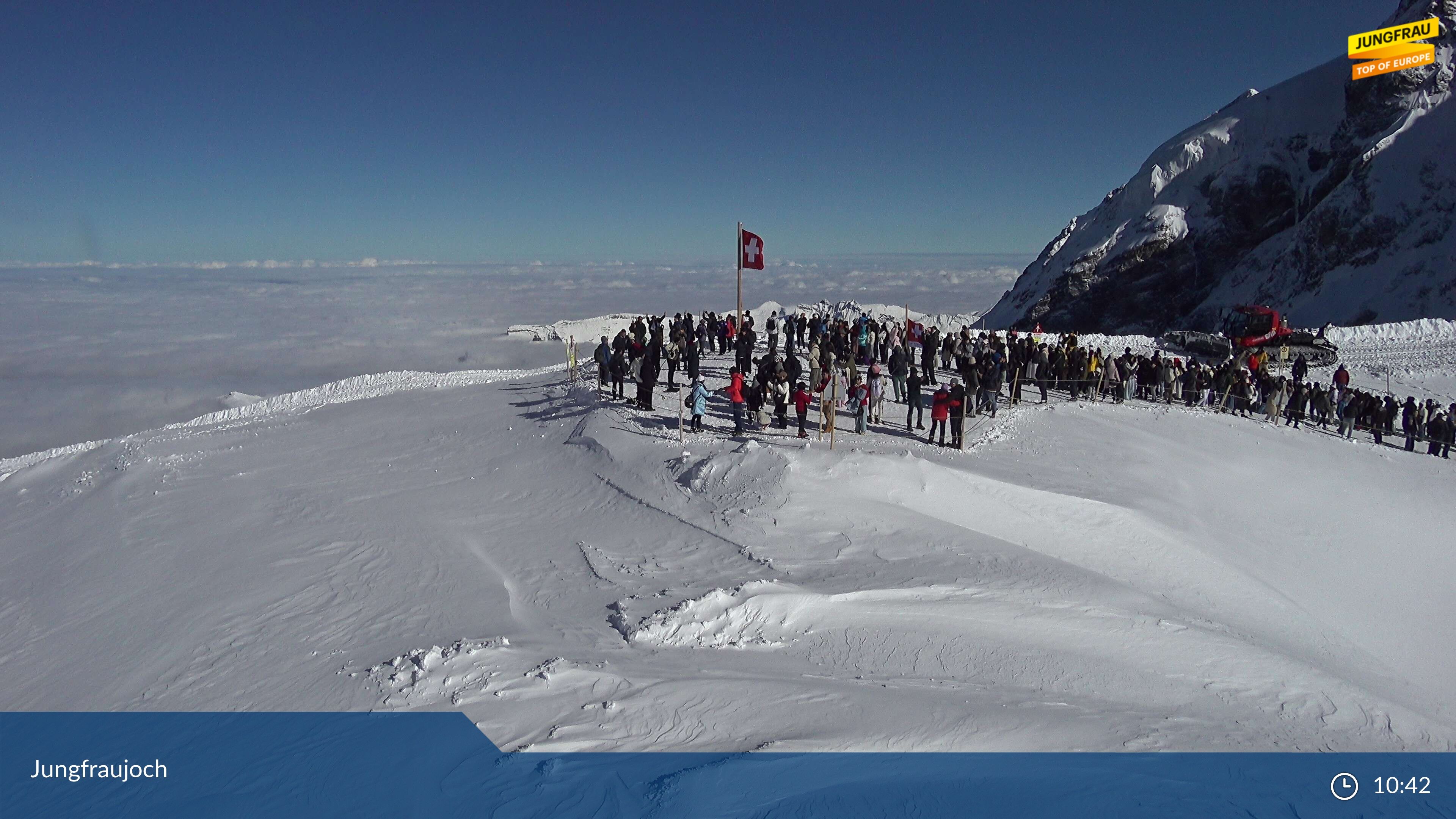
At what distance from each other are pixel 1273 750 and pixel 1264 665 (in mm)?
2386

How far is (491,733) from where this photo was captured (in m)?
7.01

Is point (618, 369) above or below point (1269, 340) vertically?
below

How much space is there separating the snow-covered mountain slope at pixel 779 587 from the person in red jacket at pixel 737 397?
61 centimetres

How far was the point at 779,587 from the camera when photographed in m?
10.3

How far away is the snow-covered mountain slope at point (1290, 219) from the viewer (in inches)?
1822

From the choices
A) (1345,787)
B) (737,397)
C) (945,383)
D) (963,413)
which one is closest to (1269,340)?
(945,383)

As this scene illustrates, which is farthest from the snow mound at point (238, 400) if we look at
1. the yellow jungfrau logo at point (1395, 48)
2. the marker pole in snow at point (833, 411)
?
the yellow jungfrau logo at point (1395, 48)

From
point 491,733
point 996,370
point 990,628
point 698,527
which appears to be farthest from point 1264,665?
point 996,370

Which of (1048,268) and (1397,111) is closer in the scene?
(1397,111)

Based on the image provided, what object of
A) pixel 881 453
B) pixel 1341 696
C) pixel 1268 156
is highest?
pixel 1268 156

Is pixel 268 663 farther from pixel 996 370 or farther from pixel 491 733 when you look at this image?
pixel 996 370

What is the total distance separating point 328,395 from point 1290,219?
207 feet

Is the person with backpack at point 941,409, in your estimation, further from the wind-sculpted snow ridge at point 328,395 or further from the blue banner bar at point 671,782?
the wind-sculpted snow ridge at point 328,395

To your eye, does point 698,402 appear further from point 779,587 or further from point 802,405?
point 779,587
